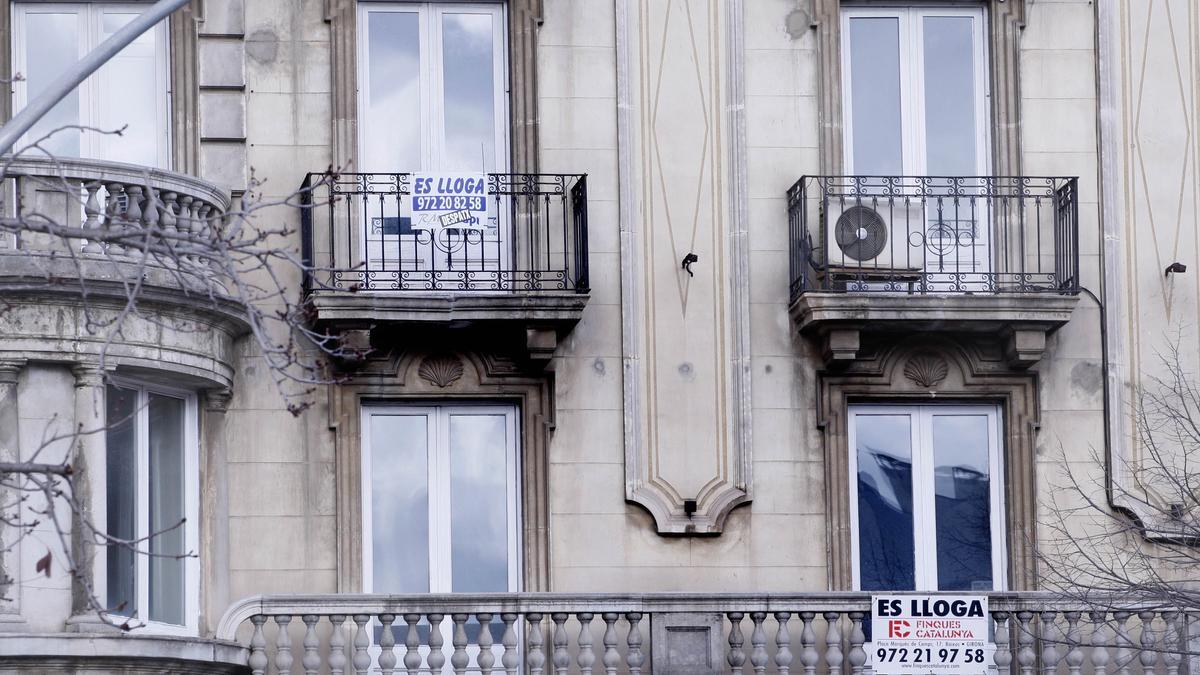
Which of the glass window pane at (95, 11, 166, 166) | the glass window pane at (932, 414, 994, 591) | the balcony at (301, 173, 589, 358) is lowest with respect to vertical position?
the glass window pane at (932, 414, 994, 591)

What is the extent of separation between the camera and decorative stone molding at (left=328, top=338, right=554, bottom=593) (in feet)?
73.4

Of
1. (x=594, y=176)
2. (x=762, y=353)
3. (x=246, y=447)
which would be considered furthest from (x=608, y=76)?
(x=246, y=447)

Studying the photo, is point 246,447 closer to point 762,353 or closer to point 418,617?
point 418,617

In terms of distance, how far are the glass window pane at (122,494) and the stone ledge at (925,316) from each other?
5.89m

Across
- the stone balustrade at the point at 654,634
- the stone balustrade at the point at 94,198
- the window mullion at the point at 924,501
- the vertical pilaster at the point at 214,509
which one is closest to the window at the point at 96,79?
the stone balustrade at the point at 94,198

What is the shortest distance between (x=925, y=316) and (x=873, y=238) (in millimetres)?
1008

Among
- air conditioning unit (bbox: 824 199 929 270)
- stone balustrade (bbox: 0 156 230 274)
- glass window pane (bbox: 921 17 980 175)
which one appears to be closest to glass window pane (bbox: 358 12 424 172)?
stone balustrade (bbox: 0 156 230 274)

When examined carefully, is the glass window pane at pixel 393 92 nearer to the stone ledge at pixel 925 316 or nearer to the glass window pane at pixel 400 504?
the glass window pane at pixel 400 504

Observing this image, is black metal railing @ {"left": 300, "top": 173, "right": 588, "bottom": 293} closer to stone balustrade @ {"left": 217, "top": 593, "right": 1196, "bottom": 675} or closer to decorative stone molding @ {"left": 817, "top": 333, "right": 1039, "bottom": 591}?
decorative stone molding @ {"left": 817, "top": 333, "right": 1039, "bottom": 591}

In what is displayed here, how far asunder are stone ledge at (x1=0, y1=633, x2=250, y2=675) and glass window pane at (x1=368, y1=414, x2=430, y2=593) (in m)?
2.12

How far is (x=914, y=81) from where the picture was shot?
23578mm

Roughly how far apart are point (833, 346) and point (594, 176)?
8.65ft

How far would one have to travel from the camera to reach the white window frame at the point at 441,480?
22.6 m

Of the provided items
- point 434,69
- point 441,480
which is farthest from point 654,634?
point 434,69
